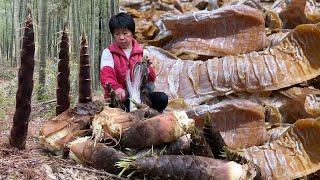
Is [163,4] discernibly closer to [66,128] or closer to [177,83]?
[177,83]

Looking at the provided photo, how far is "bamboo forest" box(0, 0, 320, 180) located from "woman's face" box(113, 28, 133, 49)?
1 centimetres

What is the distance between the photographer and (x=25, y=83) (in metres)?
2.93

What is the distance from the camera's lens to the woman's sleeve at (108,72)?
337cm

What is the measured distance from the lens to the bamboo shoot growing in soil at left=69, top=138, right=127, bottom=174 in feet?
8.77

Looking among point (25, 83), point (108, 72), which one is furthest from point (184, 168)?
point (25, 83)

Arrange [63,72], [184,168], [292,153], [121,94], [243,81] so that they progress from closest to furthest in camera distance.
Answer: [184,168], [121,94], [63,72], [292,153], [243,81]

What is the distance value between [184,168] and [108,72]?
3.77 ft

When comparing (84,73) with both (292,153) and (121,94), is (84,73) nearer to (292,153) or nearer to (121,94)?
(121,94)

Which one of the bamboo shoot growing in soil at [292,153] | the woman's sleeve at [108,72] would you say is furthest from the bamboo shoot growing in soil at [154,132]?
the bamboo shoot growing in soil at [292,153]

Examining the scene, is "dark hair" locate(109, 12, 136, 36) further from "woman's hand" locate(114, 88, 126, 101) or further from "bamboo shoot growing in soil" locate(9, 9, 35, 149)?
"bamboo shoot growing in soil" locate(9, 9, 35, 149)

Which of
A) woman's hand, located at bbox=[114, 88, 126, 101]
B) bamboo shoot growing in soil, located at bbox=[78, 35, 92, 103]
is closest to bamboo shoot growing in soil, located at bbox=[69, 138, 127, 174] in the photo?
woman's hand, located at bbox=[114, 88, 126, 101]

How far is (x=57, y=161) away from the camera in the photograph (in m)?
2.86

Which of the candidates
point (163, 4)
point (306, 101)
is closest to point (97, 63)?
point (163, 4)

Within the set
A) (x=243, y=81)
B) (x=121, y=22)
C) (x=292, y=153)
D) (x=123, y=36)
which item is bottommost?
(x=292, y=153)
